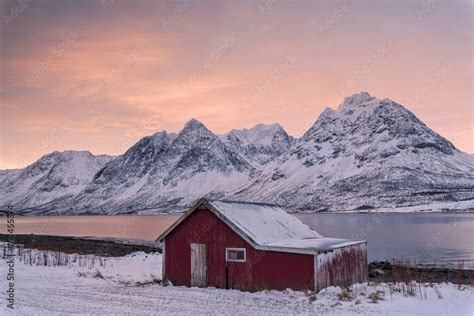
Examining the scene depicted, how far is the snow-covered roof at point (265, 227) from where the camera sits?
79.8 ft

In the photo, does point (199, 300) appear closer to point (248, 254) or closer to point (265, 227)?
point (248, 254)

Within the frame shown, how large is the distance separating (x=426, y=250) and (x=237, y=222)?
45400mm

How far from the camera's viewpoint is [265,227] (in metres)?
26.9

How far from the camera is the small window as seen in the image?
2503cm

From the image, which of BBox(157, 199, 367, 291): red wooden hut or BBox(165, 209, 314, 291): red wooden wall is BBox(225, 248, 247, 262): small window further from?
BBox(165, 209, 314, 291): red wooden wall

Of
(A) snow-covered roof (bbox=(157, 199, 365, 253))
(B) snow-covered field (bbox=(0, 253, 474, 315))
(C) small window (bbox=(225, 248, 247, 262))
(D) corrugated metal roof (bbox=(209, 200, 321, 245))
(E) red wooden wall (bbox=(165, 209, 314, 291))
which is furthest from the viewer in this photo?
(D) corrugated metal roof (bbox=(209, 200, 321, 245))

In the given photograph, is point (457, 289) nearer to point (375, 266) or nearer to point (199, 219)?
point (199, 219)

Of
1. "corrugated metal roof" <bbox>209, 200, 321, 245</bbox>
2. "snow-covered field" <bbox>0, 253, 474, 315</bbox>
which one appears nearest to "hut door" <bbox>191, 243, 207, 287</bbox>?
"snow-covered field" <bbox>0, 253, 474, 315</bbox>

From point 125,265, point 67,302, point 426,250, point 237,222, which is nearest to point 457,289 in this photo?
point 237,222

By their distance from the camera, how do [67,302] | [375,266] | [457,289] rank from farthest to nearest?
[375,266] → [457,289] → [67,302]

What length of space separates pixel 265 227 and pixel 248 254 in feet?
8.05

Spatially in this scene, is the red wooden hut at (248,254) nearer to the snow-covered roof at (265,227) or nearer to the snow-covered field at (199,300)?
the snow-covered roof at (265,227)

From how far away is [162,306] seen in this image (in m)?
19.7

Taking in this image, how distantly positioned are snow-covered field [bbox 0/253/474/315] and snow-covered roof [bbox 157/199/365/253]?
87.8 inches
